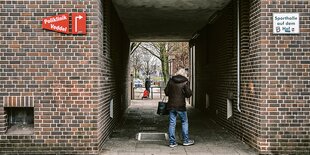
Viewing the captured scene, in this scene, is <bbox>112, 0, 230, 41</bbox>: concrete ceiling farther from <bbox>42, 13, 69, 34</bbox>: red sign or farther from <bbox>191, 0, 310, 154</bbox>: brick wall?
<bbox>42, 13, 69, 34</bbox>: red sign

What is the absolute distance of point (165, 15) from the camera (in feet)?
38.3

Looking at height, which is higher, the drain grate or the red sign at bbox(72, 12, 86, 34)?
the red sign at bbox(72, 12, 86, 34)

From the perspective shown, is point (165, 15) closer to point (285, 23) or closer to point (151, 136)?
point (151, 136)

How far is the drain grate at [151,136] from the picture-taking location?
30.8ft

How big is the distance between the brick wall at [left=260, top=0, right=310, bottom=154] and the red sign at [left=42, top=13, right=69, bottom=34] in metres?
3.90

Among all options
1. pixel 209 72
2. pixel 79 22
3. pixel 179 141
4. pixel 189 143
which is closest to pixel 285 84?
pixel 189 143

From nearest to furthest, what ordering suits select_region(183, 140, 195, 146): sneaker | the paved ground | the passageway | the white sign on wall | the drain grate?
the white sign on wall → the paved ground → the passageway → select_region(183, 140, 195, 146): sneaker → the drain grate

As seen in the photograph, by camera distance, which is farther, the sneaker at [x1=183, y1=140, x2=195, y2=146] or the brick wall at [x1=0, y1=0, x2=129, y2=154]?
the sneaker at [x1=183, y1=140, x2=195, y2=146]

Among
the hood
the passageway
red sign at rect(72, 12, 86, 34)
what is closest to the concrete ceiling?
the passageway

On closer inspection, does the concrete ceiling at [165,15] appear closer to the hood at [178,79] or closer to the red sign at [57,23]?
the hood at [178,79]

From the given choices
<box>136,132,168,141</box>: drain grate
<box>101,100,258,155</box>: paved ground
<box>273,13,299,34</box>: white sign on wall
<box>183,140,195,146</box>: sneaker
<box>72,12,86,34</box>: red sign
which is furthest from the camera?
<box>136,132,168,141</box>: drain grate

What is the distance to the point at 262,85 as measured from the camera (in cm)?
743

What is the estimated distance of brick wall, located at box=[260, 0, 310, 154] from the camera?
7406 millimetres

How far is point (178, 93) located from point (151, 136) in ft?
6.32
